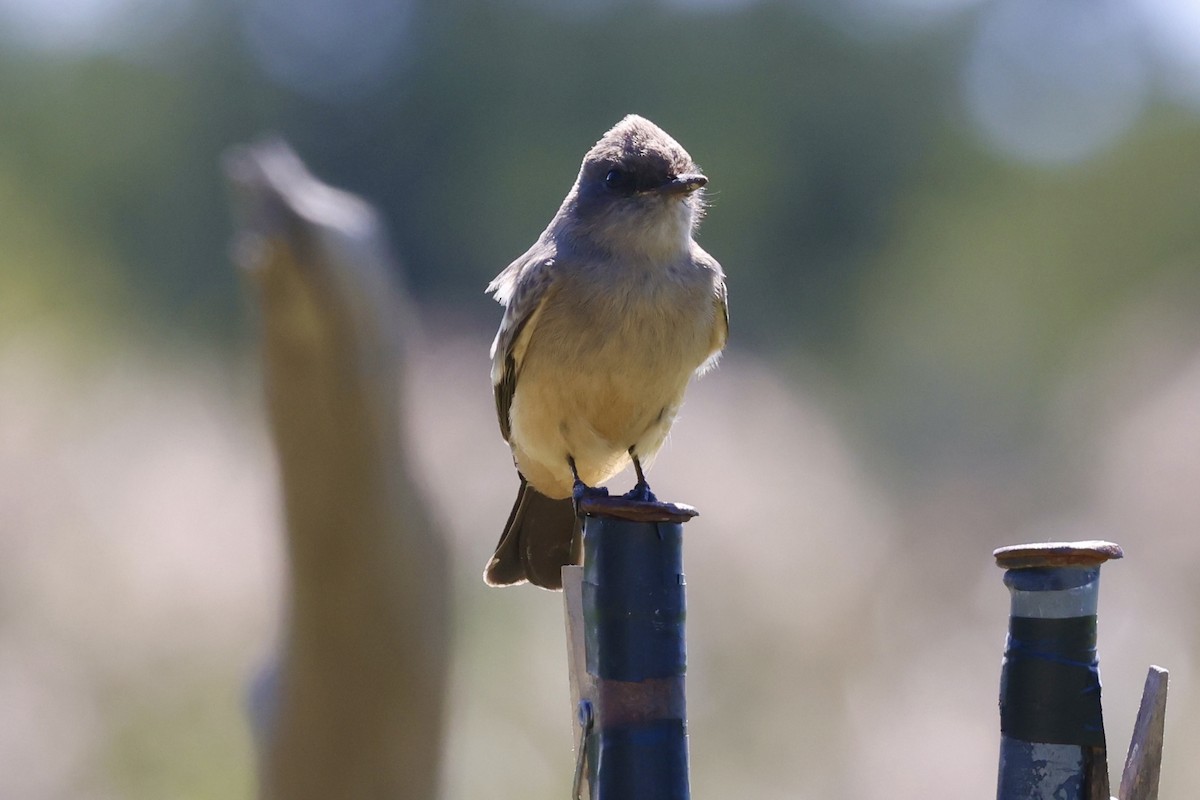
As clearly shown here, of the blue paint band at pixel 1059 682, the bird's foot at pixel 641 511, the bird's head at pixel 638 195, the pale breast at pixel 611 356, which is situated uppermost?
the bird's head at pixel 638 195

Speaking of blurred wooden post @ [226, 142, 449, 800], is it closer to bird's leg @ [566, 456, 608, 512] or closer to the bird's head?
bird's leg @ [566, 456, 608, 512]

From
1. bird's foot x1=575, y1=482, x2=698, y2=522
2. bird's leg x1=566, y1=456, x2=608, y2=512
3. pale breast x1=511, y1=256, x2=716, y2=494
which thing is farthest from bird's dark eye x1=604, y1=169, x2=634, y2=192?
bird's foot x1=575, y1=482, x2=698, y2=522

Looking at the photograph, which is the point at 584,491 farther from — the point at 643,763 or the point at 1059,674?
the point at 1059,674

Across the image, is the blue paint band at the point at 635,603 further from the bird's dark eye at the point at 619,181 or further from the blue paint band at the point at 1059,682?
the bird's dark eye at the point at 619,181

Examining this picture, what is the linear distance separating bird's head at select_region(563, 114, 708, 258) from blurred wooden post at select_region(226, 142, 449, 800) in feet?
1.90

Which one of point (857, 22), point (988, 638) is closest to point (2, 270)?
point (988, 638)

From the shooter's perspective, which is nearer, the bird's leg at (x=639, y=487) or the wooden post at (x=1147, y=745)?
the wooden post at (x=1147, y=745)

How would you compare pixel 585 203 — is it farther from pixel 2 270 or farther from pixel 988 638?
pixel 2 270

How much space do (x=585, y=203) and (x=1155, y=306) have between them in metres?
12.5

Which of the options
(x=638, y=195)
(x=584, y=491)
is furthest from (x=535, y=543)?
(x=638, y=195)

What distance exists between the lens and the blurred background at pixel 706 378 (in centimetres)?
756

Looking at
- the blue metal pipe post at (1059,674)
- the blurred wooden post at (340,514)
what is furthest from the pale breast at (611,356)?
the blue metal pipe post at (1059,674)

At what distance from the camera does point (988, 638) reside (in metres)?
8.67

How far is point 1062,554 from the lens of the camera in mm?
1903
